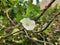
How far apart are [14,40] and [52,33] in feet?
0.75

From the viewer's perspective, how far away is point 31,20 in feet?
3.09

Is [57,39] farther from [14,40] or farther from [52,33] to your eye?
[14,40]

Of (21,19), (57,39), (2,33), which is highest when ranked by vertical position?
(21,19)

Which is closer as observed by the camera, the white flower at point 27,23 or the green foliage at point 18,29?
the white flower at point 27,23

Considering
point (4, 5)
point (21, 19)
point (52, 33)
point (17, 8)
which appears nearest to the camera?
point (21, 19)

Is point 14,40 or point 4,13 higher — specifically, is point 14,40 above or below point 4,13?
below

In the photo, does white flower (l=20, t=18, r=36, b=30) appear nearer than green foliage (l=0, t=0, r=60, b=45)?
Yes

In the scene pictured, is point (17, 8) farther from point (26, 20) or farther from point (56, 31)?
point (56, 31)

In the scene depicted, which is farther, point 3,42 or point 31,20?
point 3,42

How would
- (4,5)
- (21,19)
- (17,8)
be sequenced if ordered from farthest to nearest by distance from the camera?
(4,5) < (17,8) < (21,19)

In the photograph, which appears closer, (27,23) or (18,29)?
(27,23)

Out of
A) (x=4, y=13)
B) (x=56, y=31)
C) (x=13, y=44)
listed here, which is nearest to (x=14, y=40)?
(x=13, y=44)

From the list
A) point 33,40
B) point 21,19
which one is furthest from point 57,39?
point 21,19

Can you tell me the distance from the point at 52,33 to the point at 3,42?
0.99 feet
